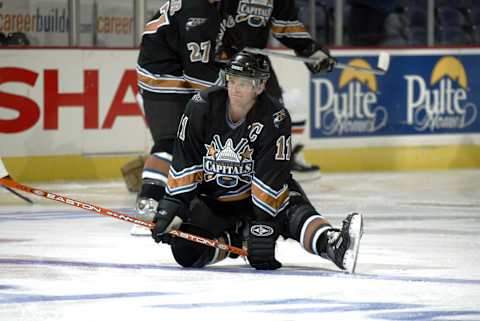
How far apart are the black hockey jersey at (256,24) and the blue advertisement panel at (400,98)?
239 cm

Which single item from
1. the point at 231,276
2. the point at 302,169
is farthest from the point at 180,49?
the point at 302,169

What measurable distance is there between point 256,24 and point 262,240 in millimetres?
2335

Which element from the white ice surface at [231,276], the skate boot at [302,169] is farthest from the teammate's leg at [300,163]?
the white ice surface at [231,276]

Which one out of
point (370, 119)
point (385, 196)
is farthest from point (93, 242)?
point (370, 119)

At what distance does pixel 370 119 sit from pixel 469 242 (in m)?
3.76

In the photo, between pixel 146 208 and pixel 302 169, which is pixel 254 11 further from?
pixel 302 169

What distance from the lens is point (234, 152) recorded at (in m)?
4.94

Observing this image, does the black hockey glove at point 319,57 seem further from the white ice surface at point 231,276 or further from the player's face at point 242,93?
the player's face at point 242,93

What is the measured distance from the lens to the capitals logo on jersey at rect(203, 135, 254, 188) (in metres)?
4.94

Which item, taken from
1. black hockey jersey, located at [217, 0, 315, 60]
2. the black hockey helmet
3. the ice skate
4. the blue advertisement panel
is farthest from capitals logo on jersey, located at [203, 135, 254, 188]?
the blue advertisement panel

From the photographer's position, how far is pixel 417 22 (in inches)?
398

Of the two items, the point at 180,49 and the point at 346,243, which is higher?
the point at 180,49

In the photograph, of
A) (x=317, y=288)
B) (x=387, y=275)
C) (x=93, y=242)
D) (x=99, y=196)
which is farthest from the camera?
(x=99, y=196)

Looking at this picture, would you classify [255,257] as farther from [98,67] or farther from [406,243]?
[98,67]
